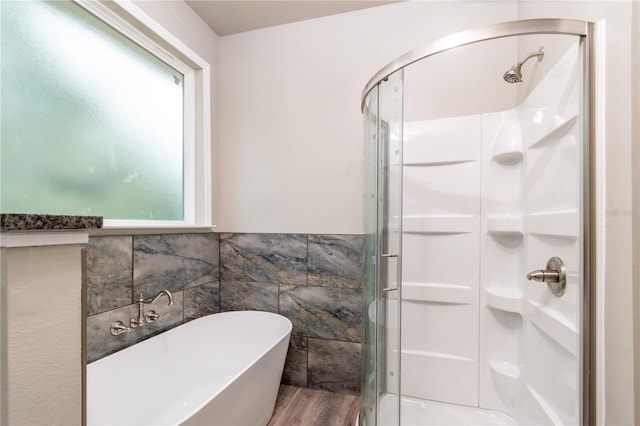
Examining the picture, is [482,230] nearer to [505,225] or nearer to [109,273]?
[505,225]

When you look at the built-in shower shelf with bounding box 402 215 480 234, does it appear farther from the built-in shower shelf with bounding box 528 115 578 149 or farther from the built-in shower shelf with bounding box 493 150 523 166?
the built-in shower shelf with bounding box 528 115 578 149

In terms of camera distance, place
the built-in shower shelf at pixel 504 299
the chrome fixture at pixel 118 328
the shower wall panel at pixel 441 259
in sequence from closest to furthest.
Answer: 1. the chrome fixture at pixel 118 328
2. the built-in shower shelf at pixel 504 299
3. the shower wall panel at pixel 441 259

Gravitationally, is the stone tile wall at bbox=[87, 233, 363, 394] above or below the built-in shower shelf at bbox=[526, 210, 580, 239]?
below

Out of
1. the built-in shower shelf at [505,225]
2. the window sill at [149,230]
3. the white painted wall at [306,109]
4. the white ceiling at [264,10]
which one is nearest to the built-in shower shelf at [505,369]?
the built-in shower shelf at [505,225]

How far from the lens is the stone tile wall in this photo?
1.87 m

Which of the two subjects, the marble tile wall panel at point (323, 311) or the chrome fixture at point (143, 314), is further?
the marble tile wall panel at point (323, 311)

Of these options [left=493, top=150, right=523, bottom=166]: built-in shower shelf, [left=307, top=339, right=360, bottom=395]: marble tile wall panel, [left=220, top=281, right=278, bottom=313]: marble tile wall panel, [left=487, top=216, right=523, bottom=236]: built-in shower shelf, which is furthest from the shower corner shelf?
[left=220, top=281, right=278, bottom=313]: marble tile wall panel

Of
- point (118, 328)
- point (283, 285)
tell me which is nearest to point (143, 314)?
point (118, 328)

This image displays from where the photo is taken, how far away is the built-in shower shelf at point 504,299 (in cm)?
161

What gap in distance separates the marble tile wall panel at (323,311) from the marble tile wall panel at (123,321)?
73 centimetres

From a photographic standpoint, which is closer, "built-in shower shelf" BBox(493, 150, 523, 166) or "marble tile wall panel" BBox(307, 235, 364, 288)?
"built-in shower shelf" BBox(493, 150, 523, 166)

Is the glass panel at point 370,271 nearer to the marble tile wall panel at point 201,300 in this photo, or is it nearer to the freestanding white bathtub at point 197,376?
the freestanding white bathtub at point 197,376

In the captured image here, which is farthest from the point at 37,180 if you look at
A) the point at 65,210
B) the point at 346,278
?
the point at 346,278

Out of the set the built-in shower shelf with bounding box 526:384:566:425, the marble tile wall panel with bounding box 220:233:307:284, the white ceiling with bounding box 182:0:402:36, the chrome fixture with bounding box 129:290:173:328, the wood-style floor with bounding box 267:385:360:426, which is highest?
the white ceiling with bounding box 182:0:402:36
